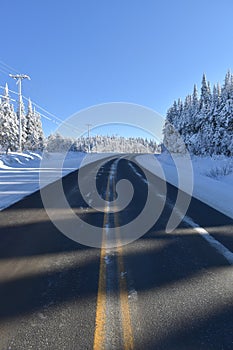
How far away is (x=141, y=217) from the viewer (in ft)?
26.1

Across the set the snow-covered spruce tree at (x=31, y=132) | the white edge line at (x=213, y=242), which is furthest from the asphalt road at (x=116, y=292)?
the snow-covered spruce tree at (x=31, y=132)

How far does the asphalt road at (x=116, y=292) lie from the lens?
2973mm

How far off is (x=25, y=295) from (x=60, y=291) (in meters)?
0.45

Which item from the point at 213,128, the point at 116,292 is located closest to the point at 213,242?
the point at 116,292

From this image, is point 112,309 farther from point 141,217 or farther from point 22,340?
point 141,217

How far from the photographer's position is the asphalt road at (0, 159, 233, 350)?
297cm

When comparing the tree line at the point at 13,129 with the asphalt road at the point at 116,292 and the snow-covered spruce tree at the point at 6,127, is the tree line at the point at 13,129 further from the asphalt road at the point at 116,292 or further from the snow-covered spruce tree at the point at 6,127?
the asphalt road at the point at 116,292

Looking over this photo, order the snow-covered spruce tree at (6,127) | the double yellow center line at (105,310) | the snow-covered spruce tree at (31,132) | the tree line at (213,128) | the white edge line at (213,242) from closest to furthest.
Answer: the double yellow center line at (105,310)
the white edge line at (213,242)
the tree line at (213,128)
the snow-covered spruce tree at (6,127)
the snow-covered spruce tree at (31,132)

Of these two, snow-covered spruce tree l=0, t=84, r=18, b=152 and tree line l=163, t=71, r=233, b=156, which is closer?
tree line l=163, t=71, r=233, b=156

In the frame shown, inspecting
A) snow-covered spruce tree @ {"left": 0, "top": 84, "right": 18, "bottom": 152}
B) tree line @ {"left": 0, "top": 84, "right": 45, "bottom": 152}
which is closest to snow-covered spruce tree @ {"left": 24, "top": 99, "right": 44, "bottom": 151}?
tree line @ {"left": 0, "top": 84, "right": 45, "bottom": 152}

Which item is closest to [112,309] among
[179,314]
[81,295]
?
[81,295]

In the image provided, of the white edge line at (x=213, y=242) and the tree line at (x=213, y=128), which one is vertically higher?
the tree line at (x=213, y=128)

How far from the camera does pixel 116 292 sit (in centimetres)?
388

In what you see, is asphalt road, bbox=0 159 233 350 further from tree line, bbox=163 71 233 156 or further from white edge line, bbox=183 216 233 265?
tree line, bbox=163 71 233 156
